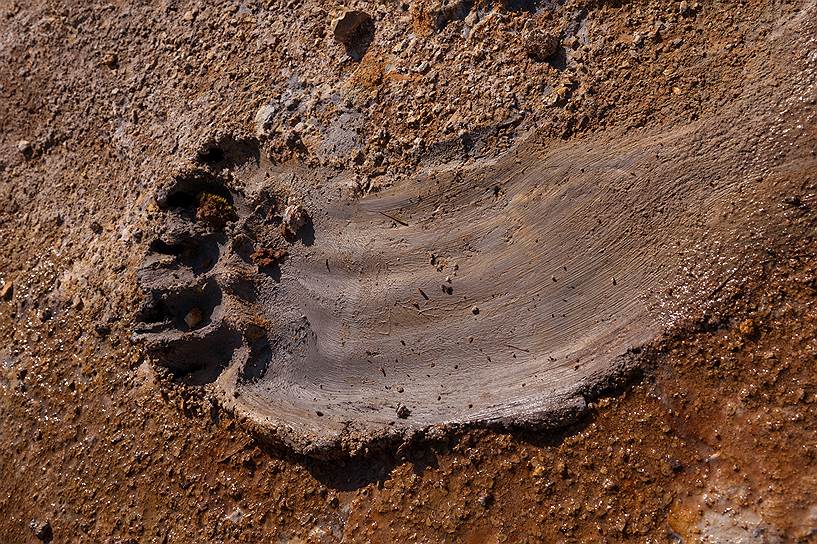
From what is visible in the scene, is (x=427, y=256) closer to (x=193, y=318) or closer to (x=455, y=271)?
(x=455, y=271)

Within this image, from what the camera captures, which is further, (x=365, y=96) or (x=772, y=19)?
(x=365, y=96)

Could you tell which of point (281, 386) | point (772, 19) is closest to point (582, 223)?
point (772, 19)

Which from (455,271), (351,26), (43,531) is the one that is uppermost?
(351,26)

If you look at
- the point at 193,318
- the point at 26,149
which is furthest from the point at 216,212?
the point at 26,149

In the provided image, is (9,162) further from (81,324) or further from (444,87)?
(444,87)

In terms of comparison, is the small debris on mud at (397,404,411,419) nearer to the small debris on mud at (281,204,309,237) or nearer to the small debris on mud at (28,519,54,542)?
the small debris on mud at (281,204,309,237)

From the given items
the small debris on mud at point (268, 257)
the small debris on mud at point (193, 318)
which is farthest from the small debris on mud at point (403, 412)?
the small debris on mud at point (193, 318)

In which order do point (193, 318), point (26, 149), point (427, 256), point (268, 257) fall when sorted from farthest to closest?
point (26, 149), point (193, 318), point (268, 257), point (427, 256)
